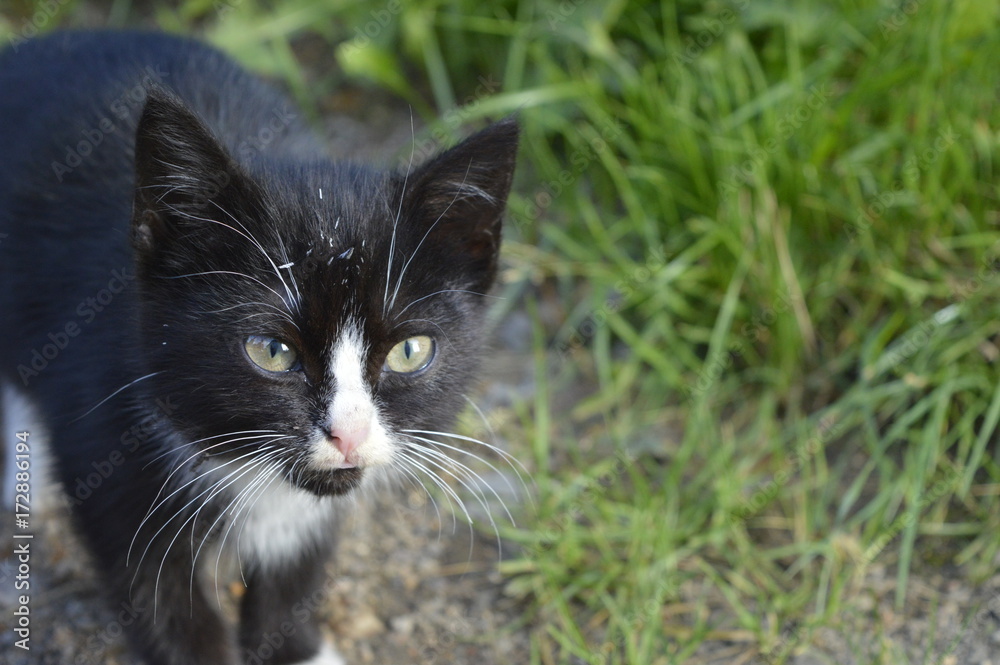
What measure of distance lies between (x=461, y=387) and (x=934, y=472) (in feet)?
4.97

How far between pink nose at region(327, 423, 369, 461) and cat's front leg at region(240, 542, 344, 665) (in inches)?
25.9

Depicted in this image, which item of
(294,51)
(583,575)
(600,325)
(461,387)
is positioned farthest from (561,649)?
(294,51)

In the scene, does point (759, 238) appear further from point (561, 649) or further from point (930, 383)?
point (561, 649)

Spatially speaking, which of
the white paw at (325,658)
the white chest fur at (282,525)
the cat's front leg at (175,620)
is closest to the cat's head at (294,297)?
the white chest fur at (282,525)

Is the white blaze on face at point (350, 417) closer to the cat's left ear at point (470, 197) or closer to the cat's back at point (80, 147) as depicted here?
the cat's left ear at point (470, 197)

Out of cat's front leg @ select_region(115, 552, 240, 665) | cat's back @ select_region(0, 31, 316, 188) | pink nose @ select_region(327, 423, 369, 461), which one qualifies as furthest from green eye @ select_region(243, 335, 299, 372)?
cat's back @ select_region(0, 31, 316, 188)

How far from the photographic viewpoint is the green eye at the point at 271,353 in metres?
1.83

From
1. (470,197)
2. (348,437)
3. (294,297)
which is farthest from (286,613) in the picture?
(470,197)

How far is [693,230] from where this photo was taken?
10.3 feet

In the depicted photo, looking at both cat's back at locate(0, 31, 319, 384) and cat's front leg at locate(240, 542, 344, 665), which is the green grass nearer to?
cat's front leg at locate(240, 542, 344, 665)

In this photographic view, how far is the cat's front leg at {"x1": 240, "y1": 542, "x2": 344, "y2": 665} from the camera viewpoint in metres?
2.37

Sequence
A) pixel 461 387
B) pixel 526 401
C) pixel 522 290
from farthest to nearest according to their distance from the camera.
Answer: pixel 522 290
pixel 526 401
pixel 461 387

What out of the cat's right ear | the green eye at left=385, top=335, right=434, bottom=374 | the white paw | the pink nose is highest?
the cat's right ear

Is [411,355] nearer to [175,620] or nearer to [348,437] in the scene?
[348,437]
